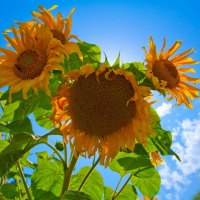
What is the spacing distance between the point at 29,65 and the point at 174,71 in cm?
96

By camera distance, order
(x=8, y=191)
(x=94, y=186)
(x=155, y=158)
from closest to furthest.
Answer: (x=94, y=186) → (x=155, y=158) → (x=8, y=191)

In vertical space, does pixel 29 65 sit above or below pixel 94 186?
above

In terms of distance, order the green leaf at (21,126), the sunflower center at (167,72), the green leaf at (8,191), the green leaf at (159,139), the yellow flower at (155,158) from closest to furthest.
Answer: the green leaf at (159,139)
the green leaf at (21,126)
the sunflower center at (167,72)
the yellow flower at (155,158)
the green leaf at (8,191)

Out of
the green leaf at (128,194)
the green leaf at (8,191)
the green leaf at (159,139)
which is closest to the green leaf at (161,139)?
the green leaf at (159,139)

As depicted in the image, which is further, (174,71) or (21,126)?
(174,71)

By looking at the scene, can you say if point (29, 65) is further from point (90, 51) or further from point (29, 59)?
point (90, 51)

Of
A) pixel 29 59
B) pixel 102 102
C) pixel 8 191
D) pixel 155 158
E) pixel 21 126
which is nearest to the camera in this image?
pixel 102 102

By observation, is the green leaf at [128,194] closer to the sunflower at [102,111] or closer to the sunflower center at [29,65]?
the sunflower at [102,111]

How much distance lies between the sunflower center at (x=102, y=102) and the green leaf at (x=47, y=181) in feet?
2.02

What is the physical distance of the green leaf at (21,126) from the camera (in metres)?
2.30

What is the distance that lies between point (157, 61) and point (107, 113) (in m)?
0.70

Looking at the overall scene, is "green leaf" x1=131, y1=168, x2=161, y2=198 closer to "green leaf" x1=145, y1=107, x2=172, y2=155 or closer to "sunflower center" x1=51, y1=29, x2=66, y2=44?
"green leaf" x1=145, y1=107, x2=172, y2=155

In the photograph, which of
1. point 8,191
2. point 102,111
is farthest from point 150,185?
point 8,191

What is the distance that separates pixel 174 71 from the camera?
102 inches
